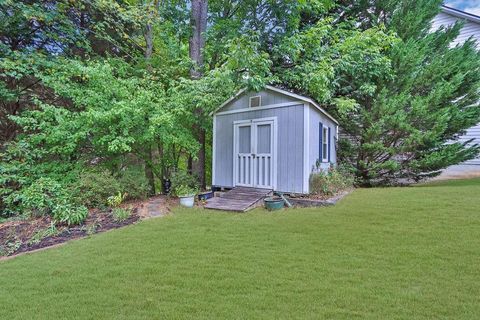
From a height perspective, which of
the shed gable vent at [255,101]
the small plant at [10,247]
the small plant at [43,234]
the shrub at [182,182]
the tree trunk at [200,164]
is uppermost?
the shed gable vent at [255,101]

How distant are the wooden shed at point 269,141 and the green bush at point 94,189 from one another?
3.03 meters

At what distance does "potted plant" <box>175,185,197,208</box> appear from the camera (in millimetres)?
7414

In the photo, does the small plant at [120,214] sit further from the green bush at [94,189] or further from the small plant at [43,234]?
the small plant at [43,234]

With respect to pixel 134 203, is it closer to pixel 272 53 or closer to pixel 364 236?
pixel 364 236

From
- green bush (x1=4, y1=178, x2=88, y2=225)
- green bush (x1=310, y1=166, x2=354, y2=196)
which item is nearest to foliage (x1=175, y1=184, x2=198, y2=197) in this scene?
green bush (x1=4, y1=178, x2=88, y2=225)

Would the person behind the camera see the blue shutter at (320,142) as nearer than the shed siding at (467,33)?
Yes

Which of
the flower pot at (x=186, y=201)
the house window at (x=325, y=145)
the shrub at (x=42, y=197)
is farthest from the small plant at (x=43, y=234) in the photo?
the house window at (x=325, y=145)

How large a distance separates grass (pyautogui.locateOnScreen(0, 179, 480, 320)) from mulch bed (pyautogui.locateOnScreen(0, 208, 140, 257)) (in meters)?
0.51

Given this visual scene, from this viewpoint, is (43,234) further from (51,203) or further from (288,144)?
(288,144)

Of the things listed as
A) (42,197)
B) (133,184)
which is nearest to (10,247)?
(42,197)

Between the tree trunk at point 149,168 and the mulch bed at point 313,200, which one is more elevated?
the tree trunk at point 149,168

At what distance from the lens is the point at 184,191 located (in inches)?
303

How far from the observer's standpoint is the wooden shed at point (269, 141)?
23.8 feet

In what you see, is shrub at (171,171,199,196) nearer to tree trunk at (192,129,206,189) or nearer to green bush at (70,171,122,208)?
green bush at (70,171,122,208)
